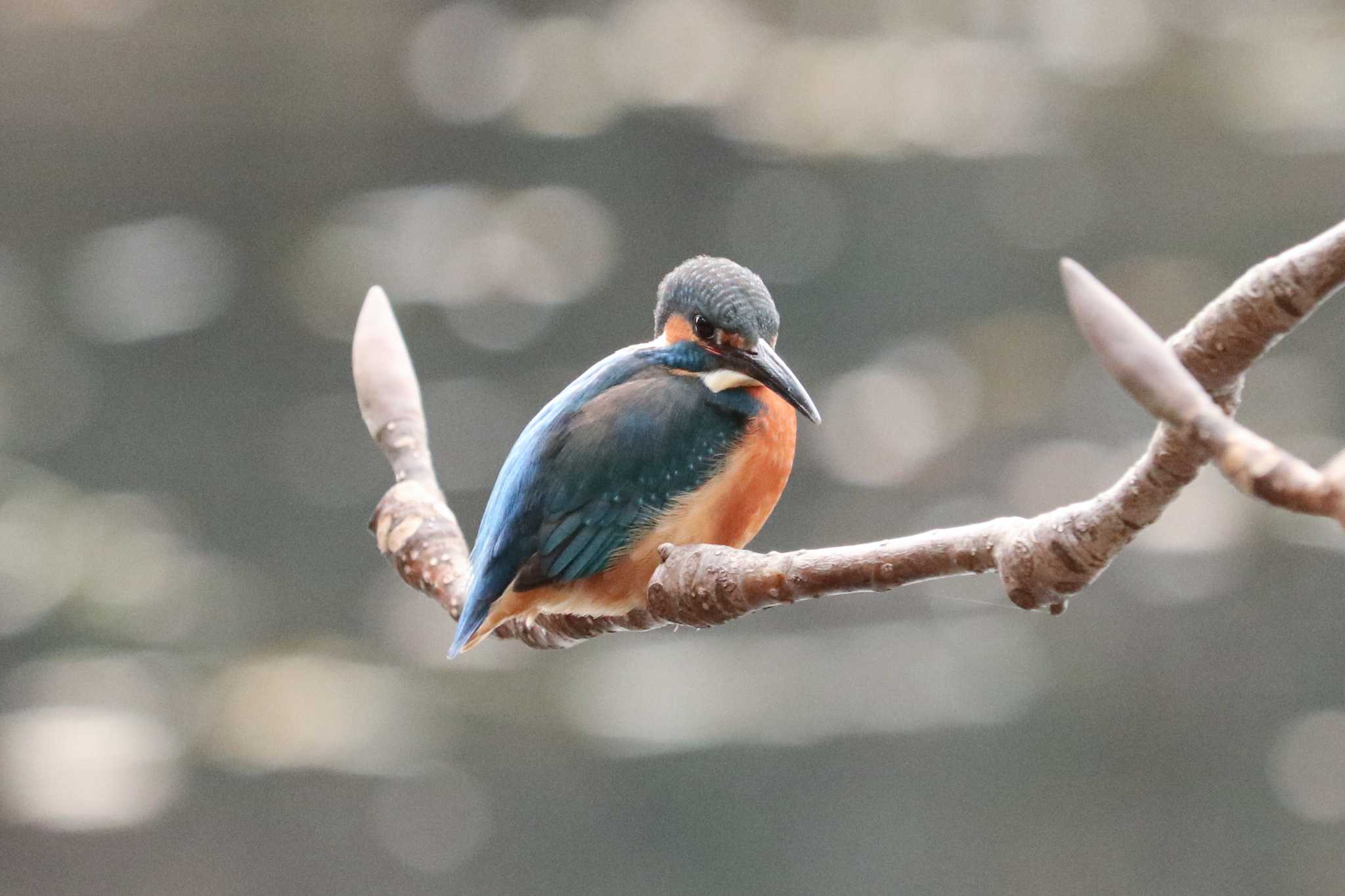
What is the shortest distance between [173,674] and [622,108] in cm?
154

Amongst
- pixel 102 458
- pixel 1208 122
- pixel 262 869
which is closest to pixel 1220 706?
pixel 1208 122

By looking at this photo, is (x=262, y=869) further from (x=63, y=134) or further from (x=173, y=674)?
(x=63, y=134)

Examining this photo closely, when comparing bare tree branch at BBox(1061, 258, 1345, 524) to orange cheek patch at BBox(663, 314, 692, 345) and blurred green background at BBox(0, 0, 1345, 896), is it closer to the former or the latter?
orange cheek patch at BBox(663, 314, 692, 345)

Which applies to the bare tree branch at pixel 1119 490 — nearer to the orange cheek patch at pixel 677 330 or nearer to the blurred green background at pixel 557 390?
the orange cheek patch at pixel 677 330

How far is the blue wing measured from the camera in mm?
919

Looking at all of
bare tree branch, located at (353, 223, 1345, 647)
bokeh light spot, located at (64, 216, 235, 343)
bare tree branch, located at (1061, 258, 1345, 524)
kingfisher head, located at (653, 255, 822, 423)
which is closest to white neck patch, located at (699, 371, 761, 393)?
kingfisher head, located at (653, 255, 822, 423)

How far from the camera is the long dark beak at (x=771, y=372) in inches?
33.2

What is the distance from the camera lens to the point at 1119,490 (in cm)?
55

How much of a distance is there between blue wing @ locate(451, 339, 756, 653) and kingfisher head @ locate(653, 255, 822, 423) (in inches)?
1.1

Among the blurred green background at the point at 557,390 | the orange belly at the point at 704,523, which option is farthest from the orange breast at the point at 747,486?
the blurred green background at the point at 557,390

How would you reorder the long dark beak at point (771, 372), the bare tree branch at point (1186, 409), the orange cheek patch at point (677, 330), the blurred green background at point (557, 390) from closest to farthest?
the bare tree branch at point (1186, 409) → the long dark beak at point (771, 372) → the orange cheek patch at point (677, 330) → the blurred green background at point (557, 390)

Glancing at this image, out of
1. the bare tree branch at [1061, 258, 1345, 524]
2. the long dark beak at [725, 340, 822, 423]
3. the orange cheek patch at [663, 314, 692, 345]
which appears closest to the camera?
the bare tree branch at [1061, 258, 1345, 524]

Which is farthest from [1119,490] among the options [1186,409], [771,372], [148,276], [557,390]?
[148,276]

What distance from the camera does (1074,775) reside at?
342 centimetres
